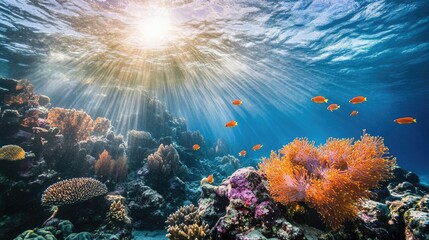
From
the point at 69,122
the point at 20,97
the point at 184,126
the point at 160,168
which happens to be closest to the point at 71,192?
the point at 160,168

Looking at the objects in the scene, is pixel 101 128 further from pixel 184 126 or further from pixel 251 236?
pixel 251 236

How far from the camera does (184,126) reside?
2228 cm

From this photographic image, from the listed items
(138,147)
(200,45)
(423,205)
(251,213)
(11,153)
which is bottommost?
(11,153)

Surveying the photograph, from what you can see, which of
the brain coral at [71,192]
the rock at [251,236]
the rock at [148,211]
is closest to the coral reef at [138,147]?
the rock at [148,211]

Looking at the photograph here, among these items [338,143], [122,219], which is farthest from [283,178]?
[122,219]

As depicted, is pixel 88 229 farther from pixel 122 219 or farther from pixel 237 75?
pixel 237 75

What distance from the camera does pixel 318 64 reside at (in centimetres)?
2177

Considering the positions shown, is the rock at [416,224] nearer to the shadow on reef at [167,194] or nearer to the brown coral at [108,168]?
the shadow on reef at [167,194]

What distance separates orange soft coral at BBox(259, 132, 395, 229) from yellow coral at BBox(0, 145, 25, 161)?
7.23 metres

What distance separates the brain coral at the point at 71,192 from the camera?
19.1 feet

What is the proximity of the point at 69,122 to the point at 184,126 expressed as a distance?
13.7 meters

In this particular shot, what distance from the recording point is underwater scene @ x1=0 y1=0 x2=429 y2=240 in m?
3.80

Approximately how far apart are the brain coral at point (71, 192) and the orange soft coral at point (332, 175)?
5.09 meters

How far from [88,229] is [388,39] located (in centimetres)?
2091
